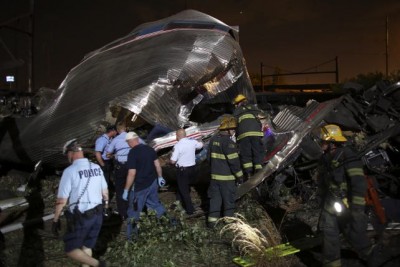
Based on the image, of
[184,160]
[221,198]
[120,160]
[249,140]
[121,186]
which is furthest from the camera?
[184,160]

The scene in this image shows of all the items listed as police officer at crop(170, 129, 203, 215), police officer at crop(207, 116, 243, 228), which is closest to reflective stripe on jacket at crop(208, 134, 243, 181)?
police officer at crop(207, 116, 243, 228)

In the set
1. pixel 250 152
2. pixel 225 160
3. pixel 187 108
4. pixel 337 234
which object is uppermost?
pixel 187 108

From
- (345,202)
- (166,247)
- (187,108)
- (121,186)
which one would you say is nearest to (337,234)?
(345,202)

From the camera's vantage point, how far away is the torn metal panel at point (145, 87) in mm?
7199

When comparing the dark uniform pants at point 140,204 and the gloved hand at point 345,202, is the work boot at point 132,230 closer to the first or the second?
the dark uniform pants at point 140,204

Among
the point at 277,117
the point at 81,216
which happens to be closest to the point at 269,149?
the point at 277,117

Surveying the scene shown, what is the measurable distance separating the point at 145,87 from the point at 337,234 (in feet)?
13.2

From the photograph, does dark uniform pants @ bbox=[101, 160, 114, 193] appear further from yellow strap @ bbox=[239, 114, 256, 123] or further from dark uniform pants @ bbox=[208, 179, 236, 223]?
yellow strap @ bbox=[239, 114, 256, 123]

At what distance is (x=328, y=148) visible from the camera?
4.68 metres

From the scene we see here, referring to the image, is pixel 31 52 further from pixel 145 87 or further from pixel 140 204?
pixel 140 204

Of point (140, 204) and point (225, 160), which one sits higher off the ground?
point (225, 160)

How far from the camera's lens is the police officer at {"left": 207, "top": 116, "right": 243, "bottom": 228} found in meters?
6.12

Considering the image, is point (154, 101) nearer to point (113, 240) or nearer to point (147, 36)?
point (113, 240)

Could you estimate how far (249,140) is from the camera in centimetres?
683
